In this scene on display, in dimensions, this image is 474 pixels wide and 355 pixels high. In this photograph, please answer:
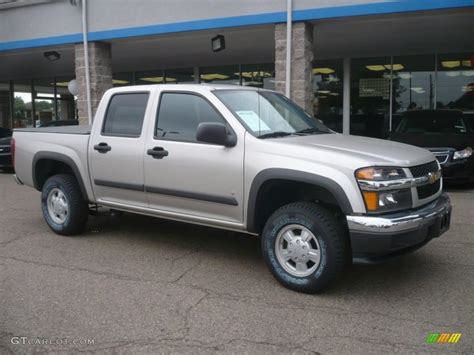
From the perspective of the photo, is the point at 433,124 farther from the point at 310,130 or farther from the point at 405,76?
the point at 310,130

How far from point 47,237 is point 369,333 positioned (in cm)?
429

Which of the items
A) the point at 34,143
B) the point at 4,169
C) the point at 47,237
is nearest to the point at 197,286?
the point at 47,237

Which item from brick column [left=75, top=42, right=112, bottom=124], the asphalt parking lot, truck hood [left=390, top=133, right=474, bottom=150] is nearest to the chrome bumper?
the asphalt parking lot

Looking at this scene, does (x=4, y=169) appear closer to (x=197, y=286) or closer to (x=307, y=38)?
(x=307, y=38)

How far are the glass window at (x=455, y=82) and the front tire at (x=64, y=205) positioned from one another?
41.3 feet

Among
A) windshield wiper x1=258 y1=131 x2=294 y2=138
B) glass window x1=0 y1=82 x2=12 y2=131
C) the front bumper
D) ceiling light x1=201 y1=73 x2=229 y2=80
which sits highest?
ceiling light x1=201 y1=73 x2=229 y2=80

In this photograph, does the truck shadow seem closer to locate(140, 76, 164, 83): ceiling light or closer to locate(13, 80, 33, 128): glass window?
locate(140, 76, 164, 83): ceiling light

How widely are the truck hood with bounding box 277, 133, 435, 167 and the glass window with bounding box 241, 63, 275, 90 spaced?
42.1 feet

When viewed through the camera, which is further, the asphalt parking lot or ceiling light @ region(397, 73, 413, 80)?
ceiling light @ region(397, 73, 413, 80)

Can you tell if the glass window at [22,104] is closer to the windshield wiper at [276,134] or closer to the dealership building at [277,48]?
the dealership building at [277,48]

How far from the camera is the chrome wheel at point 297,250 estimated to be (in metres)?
4.10

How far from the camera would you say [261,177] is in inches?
168

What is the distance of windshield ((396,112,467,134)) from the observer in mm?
10258

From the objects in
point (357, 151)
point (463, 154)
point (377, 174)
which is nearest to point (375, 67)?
point (463, 154)
